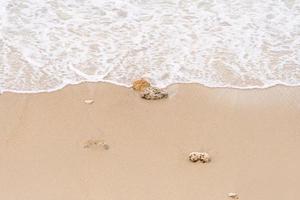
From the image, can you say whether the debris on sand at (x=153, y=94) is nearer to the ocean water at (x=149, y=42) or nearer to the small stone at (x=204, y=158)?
the ocean water at (x=149, y=42)

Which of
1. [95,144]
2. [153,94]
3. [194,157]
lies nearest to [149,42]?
[153,94]

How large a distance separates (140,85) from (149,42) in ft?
3.29

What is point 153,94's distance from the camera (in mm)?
5781

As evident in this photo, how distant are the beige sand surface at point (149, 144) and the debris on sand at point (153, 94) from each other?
0.06m

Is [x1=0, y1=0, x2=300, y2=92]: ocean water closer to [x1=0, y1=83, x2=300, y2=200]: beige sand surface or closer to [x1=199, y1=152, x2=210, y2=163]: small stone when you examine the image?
[x1=0, y1=83, x2=300, y2=200]: beige sand surface

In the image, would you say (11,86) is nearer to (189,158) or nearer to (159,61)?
(159,61)

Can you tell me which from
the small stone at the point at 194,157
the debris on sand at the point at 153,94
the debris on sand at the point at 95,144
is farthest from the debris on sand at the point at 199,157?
the debris on sand at the point at 153,94

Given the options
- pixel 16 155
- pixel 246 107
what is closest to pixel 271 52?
pixel 246 107

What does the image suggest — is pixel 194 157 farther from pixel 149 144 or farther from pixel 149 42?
pixel 149 42

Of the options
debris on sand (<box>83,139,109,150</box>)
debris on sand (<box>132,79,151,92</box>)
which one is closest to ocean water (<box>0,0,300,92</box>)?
debris on sand (<box>132,79,151,92</box>)

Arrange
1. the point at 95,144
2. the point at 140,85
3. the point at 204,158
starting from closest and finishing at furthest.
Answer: the point at 204,158 → the point at 95,144 → the point at 140,85

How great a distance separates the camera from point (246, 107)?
224 inches

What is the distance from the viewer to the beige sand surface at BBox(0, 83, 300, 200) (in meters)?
4.57

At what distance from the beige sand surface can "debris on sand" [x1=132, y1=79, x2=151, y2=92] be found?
0.10 meters
